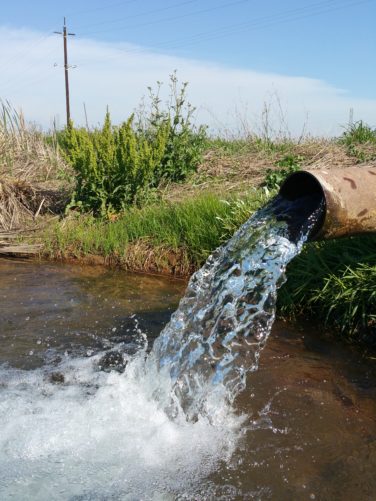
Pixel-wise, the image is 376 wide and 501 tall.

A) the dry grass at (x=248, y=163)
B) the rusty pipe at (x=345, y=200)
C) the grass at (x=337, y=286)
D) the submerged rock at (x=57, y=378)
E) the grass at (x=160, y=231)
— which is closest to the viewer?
the rusty pipe at (x=345, y=200)

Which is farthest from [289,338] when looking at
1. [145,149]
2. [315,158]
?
[315,158]

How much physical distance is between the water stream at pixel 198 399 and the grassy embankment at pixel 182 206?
0.47 meters

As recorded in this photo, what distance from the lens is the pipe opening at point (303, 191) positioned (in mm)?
3086

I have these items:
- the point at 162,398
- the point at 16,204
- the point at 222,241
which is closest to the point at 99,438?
the point at 162,398

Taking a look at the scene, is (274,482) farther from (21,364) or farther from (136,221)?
(136,221)

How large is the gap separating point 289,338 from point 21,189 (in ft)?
17.4

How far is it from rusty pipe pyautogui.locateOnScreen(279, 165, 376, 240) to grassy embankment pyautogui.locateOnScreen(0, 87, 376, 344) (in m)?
1.25

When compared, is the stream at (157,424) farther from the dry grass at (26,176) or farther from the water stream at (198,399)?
the dry grass at (26,176)

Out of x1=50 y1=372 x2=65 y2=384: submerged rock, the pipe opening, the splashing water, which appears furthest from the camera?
x1=50 y1=372 x2=65 y2=384: submerged rock

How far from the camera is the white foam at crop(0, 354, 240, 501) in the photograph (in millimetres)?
2768

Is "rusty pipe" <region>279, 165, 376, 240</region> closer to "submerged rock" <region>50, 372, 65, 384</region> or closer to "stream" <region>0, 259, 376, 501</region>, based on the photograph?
"stream" <region>0, 259, 376, 501</region>

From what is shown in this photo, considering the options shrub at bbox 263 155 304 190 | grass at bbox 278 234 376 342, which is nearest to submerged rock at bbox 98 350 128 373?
grass at bbox 278 234 376 342

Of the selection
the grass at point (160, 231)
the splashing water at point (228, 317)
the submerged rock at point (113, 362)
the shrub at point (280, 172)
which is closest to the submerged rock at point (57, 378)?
the submerged rock at point (113, 362)

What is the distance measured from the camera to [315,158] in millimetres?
8992
